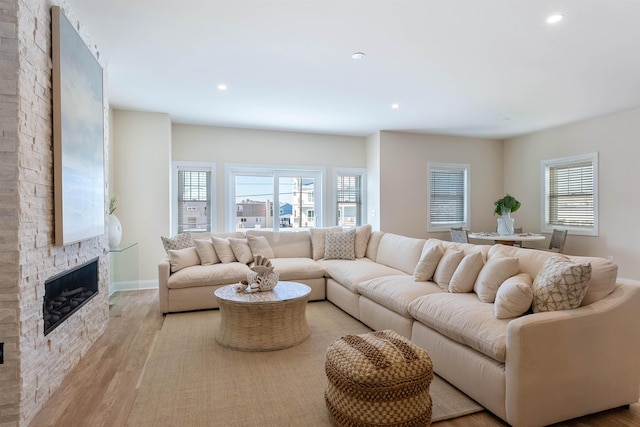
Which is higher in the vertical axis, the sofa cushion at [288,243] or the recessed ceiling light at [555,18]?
the recessed ceiling light at [555,18]

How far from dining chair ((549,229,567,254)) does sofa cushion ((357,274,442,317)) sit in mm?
3704

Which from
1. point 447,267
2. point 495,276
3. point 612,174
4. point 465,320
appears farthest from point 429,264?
point 612,174

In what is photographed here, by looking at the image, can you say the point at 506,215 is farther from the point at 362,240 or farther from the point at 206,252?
the point at 206,252

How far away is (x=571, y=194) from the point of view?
20.9 ft

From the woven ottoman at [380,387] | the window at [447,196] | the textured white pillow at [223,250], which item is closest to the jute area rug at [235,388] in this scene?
the woven ottoman at [380,387]

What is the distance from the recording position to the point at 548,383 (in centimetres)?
201

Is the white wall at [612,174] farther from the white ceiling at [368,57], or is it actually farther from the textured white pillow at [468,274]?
the textured white pillow at [468,274]

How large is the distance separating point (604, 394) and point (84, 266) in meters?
3.92

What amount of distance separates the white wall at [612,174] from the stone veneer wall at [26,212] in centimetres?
715

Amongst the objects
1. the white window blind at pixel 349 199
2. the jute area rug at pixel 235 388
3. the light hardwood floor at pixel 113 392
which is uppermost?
the white window blind at pixel 349 199

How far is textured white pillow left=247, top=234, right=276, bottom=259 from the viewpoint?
515cm

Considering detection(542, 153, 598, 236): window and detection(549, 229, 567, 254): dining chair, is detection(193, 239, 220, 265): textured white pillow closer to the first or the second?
detection(549, 229, 567, 254): dining chair

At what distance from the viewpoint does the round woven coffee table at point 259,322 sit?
3.10m

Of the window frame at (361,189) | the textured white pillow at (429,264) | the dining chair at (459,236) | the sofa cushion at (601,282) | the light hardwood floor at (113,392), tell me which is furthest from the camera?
the window frame at (361,189)
